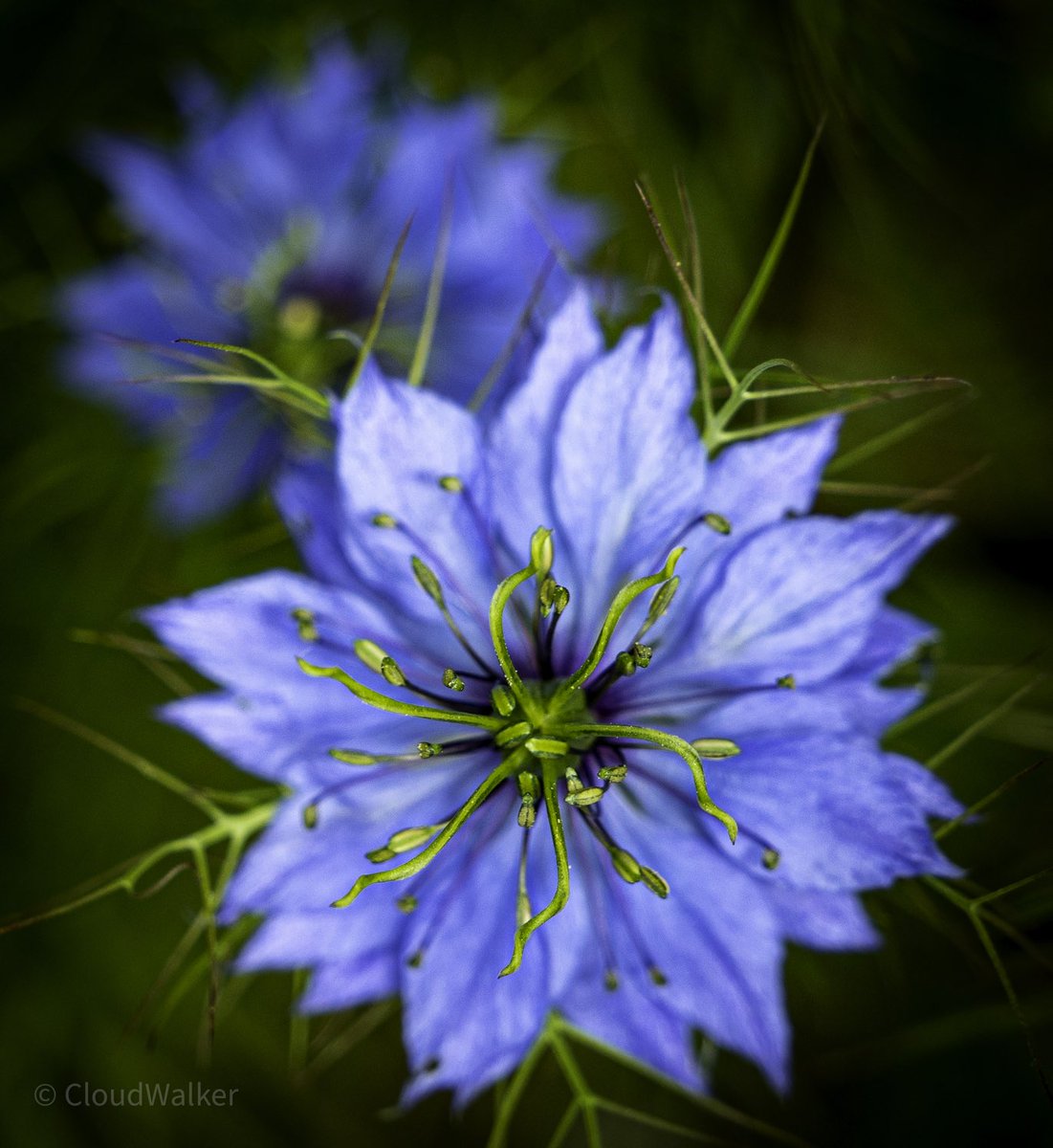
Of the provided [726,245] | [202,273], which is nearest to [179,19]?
[202,273]

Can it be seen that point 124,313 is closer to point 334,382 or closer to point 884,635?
point 334,382

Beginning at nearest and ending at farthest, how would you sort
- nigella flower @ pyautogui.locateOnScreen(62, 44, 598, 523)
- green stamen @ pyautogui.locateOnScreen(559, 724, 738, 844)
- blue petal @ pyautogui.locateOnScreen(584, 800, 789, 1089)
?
1. green stamen @ pyautogui.locateOnScreen(559, 724, 738, 844)
2. blue petal @ pyautogui.locateOnScreen(584, 800, 789, 1089)
3. nigella flower @ pyautogui.locateOnScreen(62, 44, 598, 523)

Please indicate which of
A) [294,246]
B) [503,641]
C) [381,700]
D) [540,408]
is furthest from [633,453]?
[294,246]

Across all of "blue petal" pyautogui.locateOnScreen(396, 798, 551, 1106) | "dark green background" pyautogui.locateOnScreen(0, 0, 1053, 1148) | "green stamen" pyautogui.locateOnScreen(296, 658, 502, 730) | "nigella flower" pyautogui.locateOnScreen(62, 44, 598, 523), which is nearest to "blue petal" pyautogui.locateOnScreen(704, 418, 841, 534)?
"green stamen" pyautogui.locateOnScreen(296, 658, 502, 730)

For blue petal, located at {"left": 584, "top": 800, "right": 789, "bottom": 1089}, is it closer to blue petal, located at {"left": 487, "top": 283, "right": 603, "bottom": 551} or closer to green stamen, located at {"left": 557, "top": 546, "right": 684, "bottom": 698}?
green stamen, located at {"left": 557, "top": 546, "right": 684, "bottom": 698}

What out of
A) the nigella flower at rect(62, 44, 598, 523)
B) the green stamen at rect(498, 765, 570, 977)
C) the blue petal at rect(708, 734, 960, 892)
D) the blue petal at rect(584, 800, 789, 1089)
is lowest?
the blue petal at rect(584, 800, 789, 1089)

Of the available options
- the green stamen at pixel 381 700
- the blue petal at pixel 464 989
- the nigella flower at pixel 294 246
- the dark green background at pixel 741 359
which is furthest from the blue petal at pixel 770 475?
the dark green background at pixel 741 359
